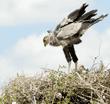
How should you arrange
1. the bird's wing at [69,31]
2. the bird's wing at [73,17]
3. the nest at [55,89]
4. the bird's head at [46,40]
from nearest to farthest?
the nest at [55,89] → the bird's wing at [69,31] → the bird's wing at [73,17] → the bird's head at [46,40]

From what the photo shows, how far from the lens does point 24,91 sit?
122 inches

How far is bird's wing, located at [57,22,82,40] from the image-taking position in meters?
4.23

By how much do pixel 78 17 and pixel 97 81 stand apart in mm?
2192

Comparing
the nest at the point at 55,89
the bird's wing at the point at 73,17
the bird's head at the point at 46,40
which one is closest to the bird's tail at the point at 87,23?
the bird's wing at the point at 73,17

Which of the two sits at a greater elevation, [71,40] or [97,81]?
[71,40]

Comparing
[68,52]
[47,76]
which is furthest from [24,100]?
[68,52]

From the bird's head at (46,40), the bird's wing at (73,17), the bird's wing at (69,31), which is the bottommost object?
the bird's wing at (69,31)

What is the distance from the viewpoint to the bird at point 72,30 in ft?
14.0

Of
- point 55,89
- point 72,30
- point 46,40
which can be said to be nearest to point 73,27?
point 72,30

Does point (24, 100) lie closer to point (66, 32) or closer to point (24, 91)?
point (24, 91)

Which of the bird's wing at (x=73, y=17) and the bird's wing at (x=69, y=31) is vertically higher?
the bird's wing at (x=73, y=17)

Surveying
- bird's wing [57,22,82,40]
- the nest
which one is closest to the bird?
bird's wing [57,22,82,40]

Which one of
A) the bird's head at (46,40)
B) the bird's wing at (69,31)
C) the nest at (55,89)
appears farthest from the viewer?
the bird's head at (46,40)

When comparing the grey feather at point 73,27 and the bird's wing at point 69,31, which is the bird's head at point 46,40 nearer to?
the grey feather at point 73,27
